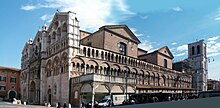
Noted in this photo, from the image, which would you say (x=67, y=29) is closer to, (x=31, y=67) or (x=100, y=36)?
(x=100, y=36)

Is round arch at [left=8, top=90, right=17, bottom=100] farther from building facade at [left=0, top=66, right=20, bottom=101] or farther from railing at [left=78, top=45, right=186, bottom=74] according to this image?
railing at [left=78, top=45, right=186, bottom=74]

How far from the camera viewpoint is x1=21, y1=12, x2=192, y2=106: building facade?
4166 centimetres

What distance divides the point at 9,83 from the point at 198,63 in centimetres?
6210

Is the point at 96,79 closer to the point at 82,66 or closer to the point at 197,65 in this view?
the point at 82,66

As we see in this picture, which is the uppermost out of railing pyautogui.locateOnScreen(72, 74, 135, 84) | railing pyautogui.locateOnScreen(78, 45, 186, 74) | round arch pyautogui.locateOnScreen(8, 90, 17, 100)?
railing pyautogui.locateOnScreen(78, 45, 186, 74)

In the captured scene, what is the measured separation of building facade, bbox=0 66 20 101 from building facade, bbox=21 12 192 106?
8010 mm

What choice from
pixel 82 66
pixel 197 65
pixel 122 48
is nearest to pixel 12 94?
pixel 122 48

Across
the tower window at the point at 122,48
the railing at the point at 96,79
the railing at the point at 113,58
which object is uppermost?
the tower window at the point at 122,48

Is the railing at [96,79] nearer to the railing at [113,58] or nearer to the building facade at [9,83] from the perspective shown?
the railing at [113,58]

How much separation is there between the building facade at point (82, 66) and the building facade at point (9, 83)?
8.01 m

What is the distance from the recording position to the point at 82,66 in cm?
4516

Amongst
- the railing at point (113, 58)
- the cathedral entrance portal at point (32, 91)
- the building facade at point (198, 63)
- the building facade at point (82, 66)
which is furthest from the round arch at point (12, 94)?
the building facade at point (198, 63)

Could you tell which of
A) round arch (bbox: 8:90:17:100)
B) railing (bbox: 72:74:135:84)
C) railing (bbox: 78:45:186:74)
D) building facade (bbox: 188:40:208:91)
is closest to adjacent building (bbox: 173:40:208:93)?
building facade (bbox: 188:40:208:91)

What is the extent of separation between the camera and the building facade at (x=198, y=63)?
86438 millimetres
